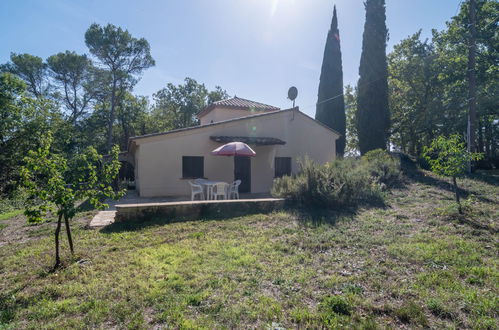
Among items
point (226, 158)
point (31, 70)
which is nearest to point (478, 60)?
point (226, 158)

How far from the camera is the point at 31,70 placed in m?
25.5

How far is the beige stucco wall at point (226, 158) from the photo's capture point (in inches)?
464

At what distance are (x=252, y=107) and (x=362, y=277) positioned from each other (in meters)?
16.0

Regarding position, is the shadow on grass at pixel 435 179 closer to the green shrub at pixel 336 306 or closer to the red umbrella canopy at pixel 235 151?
the red umbrella canopy at pixel 235 151

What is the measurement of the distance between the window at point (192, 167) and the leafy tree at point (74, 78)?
2165cm

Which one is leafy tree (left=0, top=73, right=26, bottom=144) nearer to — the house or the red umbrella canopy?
the house

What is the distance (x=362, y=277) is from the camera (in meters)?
3.58

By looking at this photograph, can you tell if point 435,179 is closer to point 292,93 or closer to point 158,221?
point 292,93

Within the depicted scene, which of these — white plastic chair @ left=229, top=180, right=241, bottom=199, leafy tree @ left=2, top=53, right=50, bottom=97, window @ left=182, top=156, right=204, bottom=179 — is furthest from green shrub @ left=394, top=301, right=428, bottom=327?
leafy tree @ left=2, top=53, right=50, bottom=97

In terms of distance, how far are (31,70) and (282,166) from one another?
2805cm

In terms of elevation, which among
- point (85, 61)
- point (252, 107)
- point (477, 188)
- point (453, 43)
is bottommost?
point (477, 188)

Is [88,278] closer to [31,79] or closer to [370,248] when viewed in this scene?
[370,248]

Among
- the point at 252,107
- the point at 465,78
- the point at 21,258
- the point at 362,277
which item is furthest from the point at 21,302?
the point at 465,78

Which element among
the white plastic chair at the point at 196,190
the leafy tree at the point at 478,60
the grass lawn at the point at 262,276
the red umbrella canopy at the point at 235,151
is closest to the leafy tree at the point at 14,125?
the white plastic chair at the point at 196,190
